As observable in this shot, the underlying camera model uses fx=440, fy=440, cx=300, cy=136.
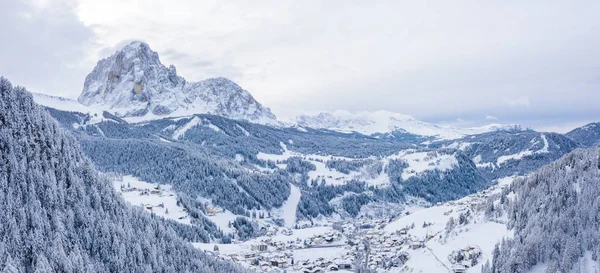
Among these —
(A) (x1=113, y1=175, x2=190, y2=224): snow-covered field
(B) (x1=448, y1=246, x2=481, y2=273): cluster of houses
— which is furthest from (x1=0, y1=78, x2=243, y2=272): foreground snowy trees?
(A) (x1=113, y1=175, x2=190, y2=224): snow-covered field

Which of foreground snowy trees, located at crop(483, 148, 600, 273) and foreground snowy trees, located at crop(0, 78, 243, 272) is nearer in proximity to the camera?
foreground snowy trees, located at crop(0, 78, 243, 272)

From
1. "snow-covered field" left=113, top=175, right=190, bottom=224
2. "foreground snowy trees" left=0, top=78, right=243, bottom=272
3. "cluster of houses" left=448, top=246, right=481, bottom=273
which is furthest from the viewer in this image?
"snow-covered field" left=113, top=175, right=190, bottom=224

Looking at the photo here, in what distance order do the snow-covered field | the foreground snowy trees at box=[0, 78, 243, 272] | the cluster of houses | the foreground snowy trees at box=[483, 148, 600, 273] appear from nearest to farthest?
the foreground snowy trees at box=[0, 78, 243, 272] → the foreground snowy trees at box=[483, 148, 600, 273] → the cluster of houses → the snow-covered field

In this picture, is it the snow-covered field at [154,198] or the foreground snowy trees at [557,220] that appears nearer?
the foreground snowy trees at [557,220]

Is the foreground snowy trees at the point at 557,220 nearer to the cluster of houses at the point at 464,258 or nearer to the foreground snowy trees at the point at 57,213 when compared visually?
the cluster of houses at the point at 464,258

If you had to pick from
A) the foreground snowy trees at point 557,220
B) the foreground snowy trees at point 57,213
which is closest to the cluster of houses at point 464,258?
the foreground snowy trees at point 557,220

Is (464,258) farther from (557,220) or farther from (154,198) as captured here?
(154,198)

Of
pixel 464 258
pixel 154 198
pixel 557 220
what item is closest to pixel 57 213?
pixel 464 258

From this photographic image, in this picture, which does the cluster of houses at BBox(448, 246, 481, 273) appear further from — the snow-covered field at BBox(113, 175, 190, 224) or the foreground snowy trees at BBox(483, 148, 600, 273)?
the snow-covered field at BBox(113, 175, 190, 224)
